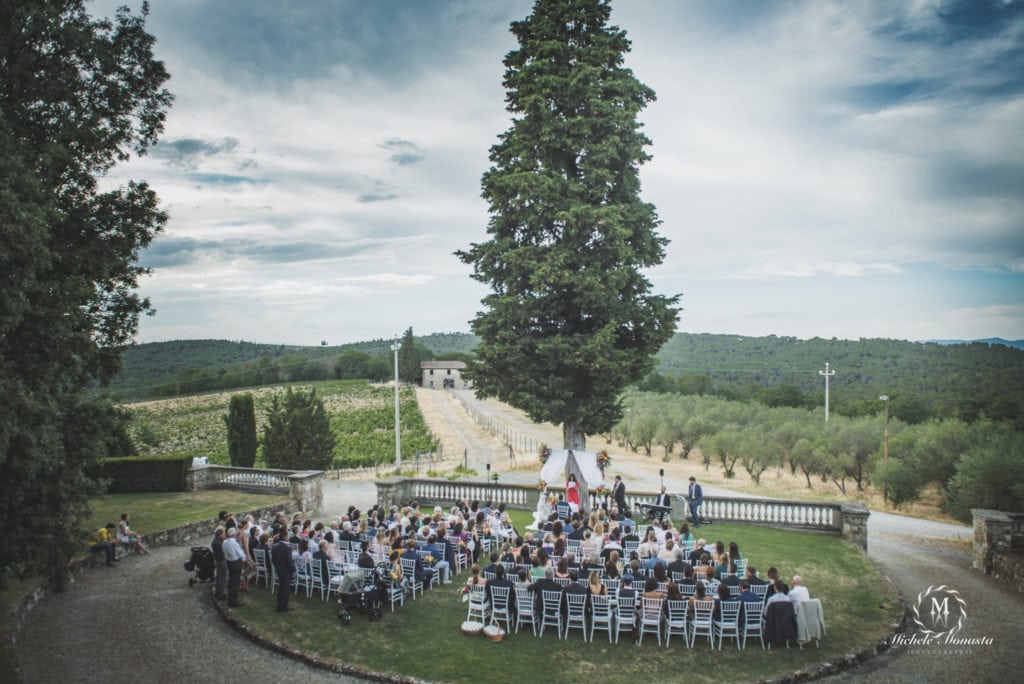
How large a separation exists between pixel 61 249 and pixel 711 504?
19.9 metres

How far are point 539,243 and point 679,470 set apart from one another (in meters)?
26.7

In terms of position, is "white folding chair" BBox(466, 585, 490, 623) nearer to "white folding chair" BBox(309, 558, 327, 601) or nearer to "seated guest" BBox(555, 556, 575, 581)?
"seated guest" BBox(555, 556, 575, 581)

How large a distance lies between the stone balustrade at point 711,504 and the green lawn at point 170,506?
5148mm

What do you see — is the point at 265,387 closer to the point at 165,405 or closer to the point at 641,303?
the point at 165,405

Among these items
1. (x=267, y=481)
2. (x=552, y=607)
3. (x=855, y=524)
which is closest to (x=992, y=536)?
(x=855, y=524)

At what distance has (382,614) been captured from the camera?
42.5 feet

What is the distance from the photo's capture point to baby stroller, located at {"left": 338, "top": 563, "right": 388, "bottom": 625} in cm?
1255

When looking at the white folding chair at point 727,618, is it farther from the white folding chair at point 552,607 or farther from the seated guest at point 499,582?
the seated guest at point 499,582

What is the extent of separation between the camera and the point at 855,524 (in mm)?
19641

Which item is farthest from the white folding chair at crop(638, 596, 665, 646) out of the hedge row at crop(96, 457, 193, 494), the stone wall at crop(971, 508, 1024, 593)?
the hedge row at crop(96, 457, 193, 494)

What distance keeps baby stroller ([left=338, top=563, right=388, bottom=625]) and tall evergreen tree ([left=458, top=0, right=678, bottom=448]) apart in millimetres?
8825

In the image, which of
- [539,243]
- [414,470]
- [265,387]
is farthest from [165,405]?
[539,243]

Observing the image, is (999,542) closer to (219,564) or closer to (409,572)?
(409,572)

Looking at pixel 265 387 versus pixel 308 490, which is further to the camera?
pixel 265 387
